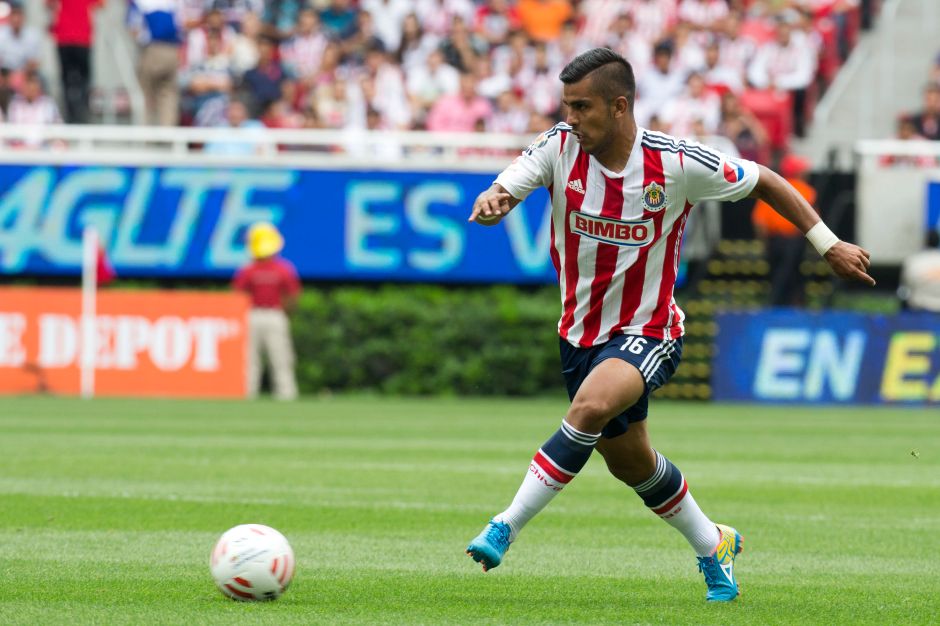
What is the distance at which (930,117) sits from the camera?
26.0 metres

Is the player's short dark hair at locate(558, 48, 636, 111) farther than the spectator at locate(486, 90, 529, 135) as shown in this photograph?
No

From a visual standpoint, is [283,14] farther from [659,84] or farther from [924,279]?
[924,279]

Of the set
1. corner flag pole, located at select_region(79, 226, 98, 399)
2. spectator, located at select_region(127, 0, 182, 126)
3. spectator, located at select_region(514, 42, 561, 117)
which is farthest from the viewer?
spectator, located at select_region(514, 42, 561, 117)

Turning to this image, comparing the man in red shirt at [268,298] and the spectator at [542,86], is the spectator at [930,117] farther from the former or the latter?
the man in red shirt at [268,298]

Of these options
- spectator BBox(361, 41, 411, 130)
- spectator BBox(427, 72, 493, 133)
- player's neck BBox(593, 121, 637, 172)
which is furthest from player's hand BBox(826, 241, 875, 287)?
spectator BBox(361, 41, 411, 130)

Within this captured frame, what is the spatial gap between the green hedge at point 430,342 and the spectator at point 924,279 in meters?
5.11

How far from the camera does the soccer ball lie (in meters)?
7.03

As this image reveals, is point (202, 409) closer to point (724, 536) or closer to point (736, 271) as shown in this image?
point (736, 271)

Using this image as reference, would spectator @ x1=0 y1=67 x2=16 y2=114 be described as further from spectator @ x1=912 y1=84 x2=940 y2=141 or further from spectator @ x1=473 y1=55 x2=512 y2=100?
spectator @ x1=912 y1=84 x2=940 y2=141

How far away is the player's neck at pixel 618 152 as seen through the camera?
7.49 meters

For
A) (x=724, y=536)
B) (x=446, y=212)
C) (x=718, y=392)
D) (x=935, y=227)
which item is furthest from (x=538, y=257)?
(x=724, y=536)

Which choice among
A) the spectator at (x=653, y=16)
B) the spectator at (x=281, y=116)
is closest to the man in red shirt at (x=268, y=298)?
the spectator at (x=281, y=116)

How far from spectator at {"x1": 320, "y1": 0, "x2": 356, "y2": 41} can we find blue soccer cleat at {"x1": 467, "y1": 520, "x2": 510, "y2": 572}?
20.1 m

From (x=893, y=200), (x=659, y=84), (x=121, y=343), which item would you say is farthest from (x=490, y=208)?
(x=893, y=200)
